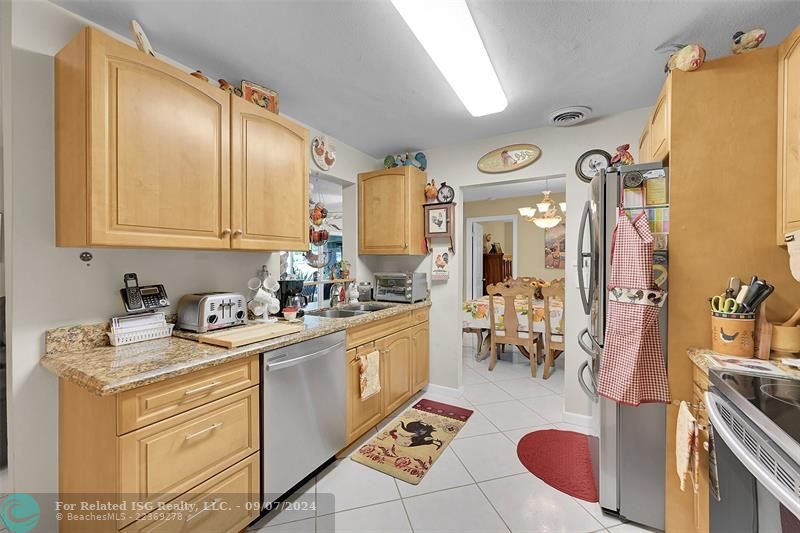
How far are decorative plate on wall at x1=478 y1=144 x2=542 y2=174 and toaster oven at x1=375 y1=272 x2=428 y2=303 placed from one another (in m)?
1.16

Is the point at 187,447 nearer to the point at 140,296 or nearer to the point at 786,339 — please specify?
the point at 140,296

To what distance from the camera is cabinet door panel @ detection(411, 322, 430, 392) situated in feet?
9.93

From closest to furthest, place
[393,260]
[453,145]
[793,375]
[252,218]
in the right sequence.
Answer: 1. [793,375]
2. [252,218]
3. [453,145]
4. [393,260]

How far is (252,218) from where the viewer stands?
6.06ft

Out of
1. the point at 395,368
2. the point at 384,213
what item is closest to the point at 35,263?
the point at 395,368

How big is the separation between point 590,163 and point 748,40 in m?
1.18

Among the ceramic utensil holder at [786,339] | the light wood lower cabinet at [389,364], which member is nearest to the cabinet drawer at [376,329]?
the light wood lower cabinet at [389,364]

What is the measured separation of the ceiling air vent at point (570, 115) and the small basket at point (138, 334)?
283 centimetres

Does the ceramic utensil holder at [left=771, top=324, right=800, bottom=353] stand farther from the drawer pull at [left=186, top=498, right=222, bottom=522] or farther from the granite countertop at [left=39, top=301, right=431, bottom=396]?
the drawer pull at [left=186, top=498, right=222, bottom=522]

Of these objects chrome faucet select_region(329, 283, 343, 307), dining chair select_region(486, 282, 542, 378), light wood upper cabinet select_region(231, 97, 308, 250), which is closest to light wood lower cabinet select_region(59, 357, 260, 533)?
light wood upper cabinet select_region(231, 97, 308, 250)

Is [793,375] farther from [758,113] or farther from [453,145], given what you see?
[453,145]

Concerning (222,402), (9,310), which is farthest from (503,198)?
(9,310)

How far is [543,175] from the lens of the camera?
276cm

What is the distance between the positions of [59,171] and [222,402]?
1185 millimetres
